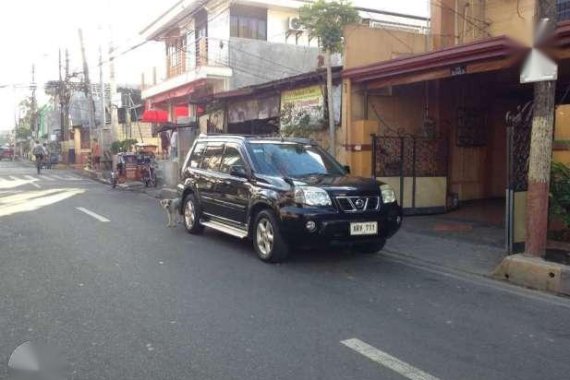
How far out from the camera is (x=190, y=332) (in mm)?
5094

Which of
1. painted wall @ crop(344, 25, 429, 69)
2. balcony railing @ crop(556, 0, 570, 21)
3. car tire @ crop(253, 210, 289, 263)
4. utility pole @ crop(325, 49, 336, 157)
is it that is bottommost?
car tire @ crop(253, 210, 289, 263)

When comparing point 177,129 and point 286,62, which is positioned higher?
point 286,62

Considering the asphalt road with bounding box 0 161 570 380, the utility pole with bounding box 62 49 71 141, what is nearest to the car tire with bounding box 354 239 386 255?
the asphalt road with bounding box 0 161 570 380

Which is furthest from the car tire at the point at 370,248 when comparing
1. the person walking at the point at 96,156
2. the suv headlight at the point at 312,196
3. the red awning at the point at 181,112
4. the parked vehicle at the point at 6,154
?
the parked vehicle at the point at 6,154

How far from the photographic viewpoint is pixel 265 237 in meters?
8.23

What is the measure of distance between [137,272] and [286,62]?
18.5 metres

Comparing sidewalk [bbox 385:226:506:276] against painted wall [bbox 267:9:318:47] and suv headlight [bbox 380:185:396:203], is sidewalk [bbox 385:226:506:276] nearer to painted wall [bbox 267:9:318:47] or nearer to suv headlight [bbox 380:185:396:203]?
suv headlight [bbox 380:185:396:203]

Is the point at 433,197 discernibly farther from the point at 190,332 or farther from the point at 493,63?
the point at 190,332

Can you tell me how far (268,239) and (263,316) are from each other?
8.52ft

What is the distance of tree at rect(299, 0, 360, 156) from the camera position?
12.5 m

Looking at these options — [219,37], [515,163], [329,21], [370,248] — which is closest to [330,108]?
[329,21]

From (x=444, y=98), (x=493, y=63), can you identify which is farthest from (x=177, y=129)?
(x=493, y=63)

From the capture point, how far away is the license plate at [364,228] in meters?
7.80

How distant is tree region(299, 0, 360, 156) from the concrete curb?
6180 millimetres
